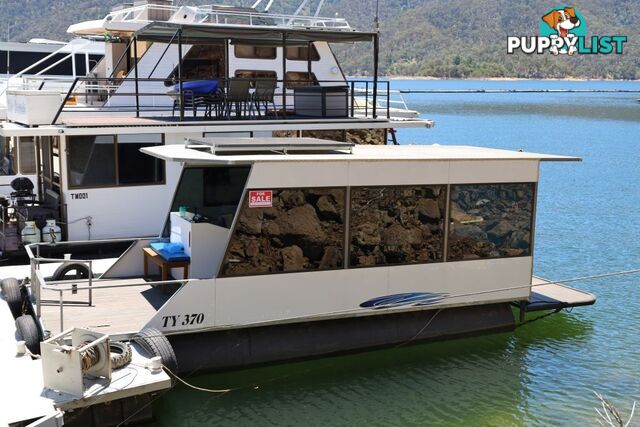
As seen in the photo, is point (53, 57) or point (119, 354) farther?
point (53, 57)

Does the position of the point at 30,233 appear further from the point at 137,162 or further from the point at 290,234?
the point at 290,234

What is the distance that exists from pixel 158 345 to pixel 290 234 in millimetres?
2427

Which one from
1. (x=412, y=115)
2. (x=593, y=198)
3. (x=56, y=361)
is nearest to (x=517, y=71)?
(x=593, y=198)

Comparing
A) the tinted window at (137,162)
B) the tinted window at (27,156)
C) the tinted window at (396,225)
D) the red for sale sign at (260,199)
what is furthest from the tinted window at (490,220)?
the tinted window at (27,156)

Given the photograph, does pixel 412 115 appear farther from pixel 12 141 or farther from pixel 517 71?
pixel 517 71

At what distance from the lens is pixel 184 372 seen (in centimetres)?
1127

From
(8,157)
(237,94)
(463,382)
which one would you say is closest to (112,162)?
(237,94)

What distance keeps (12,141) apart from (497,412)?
13.5 m

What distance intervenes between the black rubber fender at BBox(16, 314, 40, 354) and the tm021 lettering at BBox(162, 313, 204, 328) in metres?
1.64

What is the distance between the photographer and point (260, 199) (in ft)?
36.4

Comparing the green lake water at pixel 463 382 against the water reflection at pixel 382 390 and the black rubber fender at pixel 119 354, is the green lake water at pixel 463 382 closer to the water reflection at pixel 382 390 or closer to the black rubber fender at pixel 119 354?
the water reflection at pixel 382 390

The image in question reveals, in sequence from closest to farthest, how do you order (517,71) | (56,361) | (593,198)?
Result: (56,361) < (593,198) < (517,71)

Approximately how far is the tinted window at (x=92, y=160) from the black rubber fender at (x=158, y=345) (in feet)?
17.5

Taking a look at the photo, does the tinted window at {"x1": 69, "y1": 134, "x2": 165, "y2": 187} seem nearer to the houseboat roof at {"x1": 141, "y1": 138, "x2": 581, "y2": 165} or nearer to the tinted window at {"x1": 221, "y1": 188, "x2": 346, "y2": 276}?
the houseboat roof at {"x1": 141, "y1": 138, "x2": 581, "y2": 165}
